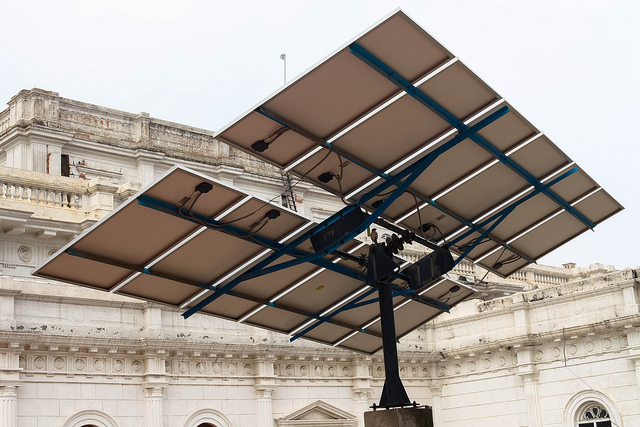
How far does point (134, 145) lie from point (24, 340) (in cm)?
1301

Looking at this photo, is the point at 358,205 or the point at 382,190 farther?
the point at 382,190

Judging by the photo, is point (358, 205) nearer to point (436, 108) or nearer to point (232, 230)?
point (436, 108)

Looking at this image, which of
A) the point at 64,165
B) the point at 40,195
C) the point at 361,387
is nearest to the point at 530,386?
the point at 361,387

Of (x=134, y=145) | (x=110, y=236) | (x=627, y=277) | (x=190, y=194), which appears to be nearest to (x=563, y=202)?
(x=190, y=194)

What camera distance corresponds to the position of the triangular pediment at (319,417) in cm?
2611

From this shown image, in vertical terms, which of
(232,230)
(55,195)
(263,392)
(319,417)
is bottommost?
(319,417)

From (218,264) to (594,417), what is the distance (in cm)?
1701

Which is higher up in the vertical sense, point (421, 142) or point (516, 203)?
point (421, 142)

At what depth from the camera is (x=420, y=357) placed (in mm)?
30156

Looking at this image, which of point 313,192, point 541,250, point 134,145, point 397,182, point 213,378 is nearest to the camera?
point 397,182

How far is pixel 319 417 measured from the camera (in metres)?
27.1

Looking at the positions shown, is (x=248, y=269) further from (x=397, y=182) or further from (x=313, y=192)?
(x=313, y=192)

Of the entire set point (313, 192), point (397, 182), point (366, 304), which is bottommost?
point (366, 304)

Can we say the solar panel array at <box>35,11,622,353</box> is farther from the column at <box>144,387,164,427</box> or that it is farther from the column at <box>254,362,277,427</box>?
the column at <box>254,362,277,427</box>
